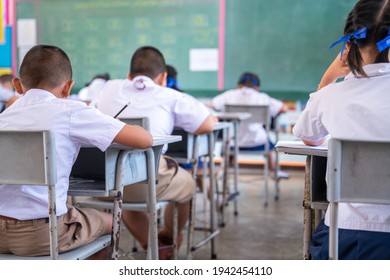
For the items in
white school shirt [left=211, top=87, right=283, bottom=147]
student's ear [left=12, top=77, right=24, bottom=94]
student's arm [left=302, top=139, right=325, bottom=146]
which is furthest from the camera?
white school shirt [left=211, top=87, right=283, bottom=147]

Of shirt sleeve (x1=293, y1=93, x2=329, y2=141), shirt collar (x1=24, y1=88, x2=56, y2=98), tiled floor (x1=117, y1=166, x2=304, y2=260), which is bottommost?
tiled floor (x1=117, y1=166, x2=304, y2=260)

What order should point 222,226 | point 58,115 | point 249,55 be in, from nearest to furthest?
1. point 58,115
2. point 222,226
3. point 249,55

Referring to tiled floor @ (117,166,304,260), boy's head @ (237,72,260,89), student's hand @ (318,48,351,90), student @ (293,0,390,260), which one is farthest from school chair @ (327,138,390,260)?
boy's head @ (237,72,260,89)

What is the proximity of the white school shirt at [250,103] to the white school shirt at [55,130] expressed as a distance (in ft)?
10.4

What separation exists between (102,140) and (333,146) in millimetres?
784

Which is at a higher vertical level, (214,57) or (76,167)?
(214,57)

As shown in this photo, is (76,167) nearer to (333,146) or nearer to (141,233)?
(141,233)

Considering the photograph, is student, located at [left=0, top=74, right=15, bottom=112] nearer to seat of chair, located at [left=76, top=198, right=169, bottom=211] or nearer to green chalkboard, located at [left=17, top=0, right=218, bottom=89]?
green chalkboard, located at [left=17, top=0, right=218, bottom=89]

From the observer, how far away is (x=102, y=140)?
1.80 m

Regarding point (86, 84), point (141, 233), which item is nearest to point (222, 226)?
point (141, 233)

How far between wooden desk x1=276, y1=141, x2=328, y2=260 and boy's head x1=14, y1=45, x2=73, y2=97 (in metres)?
0.75

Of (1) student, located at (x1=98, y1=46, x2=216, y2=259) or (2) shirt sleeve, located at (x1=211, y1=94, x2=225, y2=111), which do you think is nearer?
(1) student, located at (x1=98, y1=46, x2=216, y2=259)

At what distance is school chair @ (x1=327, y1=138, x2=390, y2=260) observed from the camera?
1.29 m
